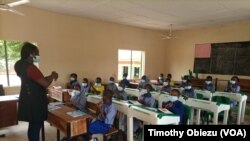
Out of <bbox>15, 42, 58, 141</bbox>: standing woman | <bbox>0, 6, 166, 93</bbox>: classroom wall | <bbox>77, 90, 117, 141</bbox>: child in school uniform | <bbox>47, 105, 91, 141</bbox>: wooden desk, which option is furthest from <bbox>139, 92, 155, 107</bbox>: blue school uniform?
<bbox>0, 6, 166, 93</bbox>: classroom wall

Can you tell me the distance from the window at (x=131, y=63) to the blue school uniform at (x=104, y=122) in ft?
15.0

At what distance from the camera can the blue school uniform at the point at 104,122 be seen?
2.62 m

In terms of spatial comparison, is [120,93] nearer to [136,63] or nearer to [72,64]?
[72,64]

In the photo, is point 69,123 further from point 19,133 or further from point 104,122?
point 19,133

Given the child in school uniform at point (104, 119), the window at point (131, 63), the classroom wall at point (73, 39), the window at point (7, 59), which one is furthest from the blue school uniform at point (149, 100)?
the window at point (131, 63)

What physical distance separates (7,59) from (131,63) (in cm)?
450

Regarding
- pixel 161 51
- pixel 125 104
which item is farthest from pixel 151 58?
pixel 125 104

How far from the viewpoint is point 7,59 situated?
483cm

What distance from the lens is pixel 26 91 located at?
214cm

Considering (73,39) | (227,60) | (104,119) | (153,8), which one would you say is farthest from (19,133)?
(227,60)

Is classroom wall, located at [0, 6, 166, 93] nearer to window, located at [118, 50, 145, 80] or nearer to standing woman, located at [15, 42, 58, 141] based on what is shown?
window, located at [118, 50, 145, 80]

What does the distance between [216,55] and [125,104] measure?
5.90m

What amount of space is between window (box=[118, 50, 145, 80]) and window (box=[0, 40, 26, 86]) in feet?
11.8

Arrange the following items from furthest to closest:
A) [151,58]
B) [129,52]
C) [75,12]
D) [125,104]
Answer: [151,58] → [129,52] → [75,12] → [125,104]
